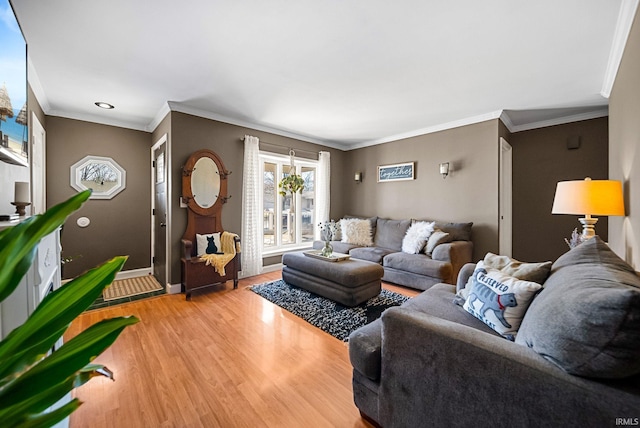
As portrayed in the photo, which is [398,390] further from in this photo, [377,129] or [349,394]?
[377,129]

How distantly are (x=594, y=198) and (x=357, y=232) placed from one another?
302cm

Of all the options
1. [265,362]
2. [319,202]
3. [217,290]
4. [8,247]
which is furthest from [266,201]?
[8,247]

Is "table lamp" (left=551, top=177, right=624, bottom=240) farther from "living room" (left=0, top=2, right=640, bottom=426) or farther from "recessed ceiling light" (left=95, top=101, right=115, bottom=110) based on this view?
"recessed ceiling light" (left=95, top=101, right=115, bottom=110)

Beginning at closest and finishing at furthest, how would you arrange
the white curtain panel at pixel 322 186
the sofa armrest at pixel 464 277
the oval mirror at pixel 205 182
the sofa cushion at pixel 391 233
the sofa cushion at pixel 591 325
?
1. the sofa cushion at pixel 591 325
2. the sofa armrest at pixel 464 277
3. the oval mirror at pixel 205 182
4. the sofa cushion at pixel 391 233
5. the white curtain panel at pixel 322 186

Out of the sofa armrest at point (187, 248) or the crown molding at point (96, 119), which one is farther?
→ the crown molding at point (96, 119)

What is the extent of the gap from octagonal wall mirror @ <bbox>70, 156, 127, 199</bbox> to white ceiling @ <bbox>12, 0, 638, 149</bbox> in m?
0.65

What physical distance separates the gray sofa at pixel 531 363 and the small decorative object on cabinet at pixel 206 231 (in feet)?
8.02

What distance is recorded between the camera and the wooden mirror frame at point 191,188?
341 centimetres

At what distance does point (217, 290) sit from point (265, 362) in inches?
70.9

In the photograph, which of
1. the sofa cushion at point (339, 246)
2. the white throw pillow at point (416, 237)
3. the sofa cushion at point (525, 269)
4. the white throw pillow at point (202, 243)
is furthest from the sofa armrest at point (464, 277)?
the white throw pillow at point (202, 243)

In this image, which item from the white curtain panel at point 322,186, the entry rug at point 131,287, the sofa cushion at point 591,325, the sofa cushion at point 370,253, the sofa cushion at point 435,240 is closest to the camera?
the sofa cushion at point 591,325

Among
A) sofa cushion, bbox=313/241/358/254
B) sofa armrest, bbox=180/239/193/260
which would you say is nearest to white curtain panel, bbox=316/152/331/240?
sofa cushion, bbox=313/241/358/254

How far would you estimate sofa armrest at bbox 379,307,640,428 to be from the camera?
0.78m

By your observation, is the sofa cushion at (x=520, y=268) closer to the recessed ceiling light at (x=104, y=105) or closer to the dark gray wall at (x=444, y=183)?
the dark gray wall at (x=444, y=183)
